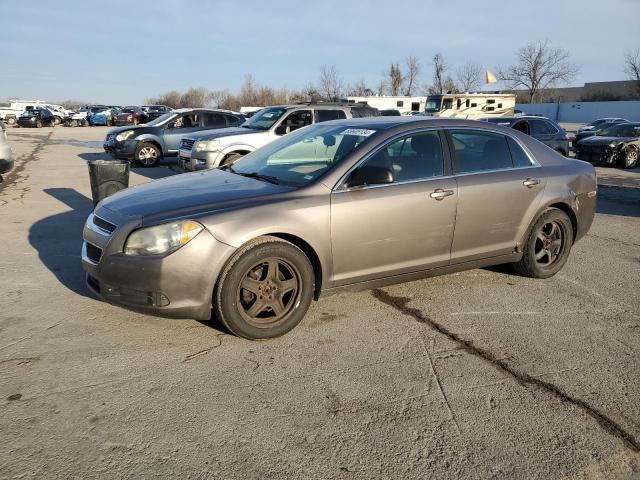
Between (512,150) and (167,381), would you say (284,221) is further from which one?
(512,150)

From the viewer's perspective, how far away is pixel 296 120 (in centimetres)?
1101

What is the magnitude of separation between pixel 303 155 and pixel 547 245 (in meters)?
2.62

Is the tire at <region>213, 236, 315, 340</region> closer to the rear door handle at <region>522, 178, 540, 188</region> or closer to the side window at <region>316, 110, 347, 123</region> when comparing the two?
the rear door handle at <region>522, 178, 540, 188</region>

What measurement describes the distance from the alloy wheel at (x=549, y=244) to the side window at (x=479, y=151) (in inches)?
31.4

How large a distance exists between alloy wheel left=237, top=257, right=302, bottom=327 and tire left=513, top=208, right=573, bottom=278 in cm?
254

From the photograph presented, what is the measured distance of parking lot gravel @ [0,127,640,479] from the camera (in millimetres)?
2484

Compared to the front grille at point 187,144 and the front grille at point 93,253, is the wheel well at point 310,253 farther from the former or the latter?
the front grille at point 187,144

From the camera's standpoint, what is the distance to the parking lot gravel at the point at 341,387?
2.48m

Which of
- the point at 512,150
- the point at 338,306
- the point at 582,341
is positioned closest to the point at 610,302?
the point at 582,341

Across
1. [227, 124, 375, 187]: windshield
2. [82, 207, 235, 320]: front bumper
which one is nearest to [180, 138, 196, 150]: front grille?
[227, 124, 375, 187]: windshield

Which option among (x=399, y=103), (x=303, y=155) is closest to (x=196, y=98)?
(x=399, y=103)

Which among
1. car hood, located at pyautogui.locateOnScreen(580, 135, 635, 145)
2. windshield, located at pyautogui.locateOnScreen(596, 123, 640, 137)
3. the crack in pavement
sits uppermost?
windshield, located at pyautogui.locateOnScreen(596, 123, 640, 137)

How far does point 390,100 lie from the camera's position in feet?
115

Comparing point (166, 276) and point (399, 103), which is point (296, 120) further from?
point (399, 103)
